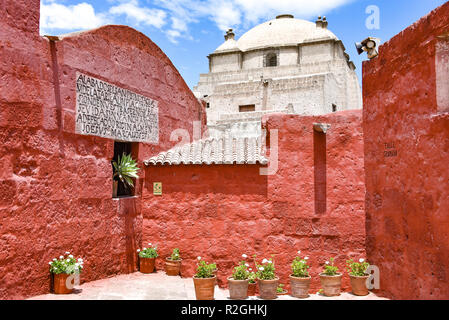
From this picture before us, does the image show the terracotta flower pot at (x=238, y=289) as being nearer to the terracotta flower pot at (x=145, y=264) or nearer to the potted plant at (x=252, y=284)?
the potted plant at (x=252, y=284)

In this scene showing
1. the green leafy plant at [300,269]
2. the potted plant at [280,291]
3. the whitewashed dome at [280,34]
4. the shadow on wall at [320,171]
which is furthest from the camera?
the whitewashed dome at [280,34]

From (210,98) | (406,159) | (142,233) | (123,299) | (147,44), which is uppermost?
(210,98)

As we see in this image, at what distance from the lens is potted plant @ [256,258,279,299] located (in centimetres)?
687

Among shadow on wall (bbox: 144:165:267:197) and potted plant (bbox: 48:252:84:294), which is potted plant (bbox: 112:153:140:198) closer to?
shadow on wall (bbox: 144:165:267:197)

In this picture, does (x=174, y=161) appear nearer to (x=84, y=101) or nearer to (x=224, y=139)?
(x=224, y=139)

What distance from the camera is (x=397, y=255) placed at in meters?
5.64

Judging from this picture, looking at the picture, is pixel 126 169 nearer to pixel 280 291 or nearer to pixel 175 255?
pixel 175 255

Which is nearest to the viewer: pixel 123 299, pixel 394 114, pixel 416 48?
pixel 416 48

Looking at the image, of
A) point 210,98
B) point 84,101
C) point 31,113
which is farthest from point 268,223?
point 210,98

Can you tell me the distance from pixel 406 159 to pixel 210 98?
22.2 metres

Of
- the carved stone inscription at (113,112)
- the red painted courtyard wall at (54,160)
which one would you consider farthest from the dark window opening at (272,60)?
the red painted courtyard wall at (54,160)

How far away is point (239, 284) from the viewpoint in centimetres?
692

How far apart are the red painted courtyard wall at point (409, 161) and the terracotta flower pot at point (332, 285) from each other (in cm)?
83

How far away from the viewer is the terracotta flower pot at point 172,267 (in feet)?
26.1
